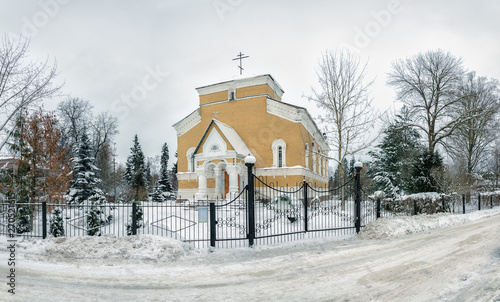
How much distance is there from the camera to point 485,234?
9797 millimetres

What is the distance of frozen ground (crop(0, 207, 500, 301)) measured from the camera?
4.84 meters

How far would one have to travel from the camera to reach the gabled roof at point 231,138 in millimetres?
20864

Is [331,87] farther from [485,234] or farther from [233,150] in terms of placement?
[485,234]

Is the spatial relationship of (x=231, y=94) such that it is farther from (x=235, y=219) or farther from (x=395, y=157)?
(x=235, y=219)

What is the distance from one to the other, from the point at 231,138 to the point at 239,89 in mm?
5208

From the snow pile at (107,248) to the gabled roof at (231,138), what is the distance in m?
12.7

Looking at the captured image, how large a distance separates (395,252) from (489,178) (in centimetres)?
2780

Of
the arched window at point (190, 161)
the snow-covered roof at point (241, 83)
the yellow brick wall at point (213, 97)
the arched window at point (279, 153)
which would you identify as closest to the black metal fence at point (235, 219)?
the arched window at point (279, 153)

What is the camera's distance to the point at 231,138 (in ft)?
69.8

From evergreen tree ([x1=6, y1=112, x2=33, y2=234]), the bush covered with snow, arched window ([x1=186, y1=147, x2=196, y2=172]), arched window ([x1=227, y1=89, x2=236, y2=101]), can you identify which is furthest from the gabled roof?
the bush covered with snow

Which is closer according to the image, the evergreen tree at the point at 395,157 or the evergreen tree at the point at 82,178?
the evergreen tree at the point at 82,178

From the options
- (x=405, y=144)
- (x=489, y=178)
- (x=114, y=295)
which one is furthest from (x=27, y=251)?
(x=489, y=178)

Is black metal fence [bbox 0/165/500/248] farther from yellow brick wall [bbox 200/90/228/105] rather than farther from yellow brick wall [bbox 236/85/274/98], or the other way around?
yellow brick wall [bbox 200/90/228/105]

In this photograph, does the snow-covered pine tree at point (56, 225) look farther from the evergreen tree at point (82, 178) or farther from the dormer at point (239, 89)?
the dormer at point (239, 89)
